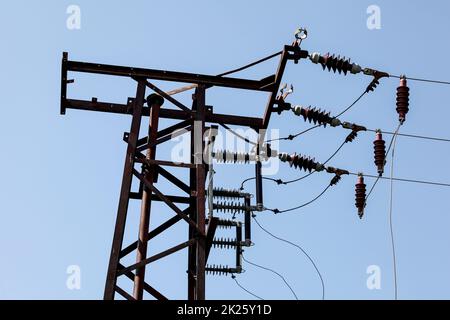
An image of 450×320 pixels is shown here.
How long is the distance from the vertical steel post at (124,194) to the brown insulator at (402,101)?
3705 millimetres

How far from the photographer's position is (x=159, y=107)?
14.3m

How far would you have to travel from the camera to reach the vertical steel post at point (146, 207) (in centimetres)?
1294

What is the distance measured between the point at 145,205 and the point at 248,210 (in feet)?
11.0

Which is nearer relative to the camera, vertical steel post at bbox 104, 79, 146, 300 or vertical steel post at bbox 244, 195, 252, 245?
vertical steel post at bbox 104, 79, 146, 300

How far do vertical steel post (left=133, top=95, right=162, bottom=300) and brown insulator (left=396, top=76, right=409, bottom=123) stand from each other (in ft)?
11.5

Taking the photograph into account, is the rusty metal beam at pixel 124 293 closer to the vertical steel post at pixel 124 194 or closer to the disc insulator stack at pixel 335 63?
the vertical steel post at pixel 124 194

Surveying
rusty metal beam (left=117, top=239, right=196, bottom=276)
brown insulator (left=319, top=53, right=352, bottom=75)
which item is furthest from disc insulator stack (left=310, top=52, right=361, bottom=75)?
rusty metal beam (left=117, top=239, right=196, bottom=276)

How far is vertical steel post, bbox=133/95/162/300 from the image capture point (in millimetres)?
12938

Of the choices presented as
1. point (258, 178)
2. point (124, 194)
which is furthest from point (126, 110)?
point (258, 178)

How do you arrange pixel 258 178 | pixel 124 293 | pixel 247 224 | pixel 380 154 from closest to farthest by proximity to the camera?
pixel 124 293
pixel 380 154
pixel 258 178
pixel 247 224

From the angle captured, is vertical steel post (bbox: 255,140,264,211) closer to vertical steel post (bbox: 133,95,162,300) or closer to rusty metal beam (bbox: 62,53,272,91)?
rusty metal beam (bbox: 62,53,272,91)

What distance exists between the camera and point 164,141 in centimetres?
1392

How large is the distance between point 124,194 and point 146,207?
43 centimetres

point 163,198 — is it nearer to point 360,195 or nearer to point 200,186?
point 200,186
